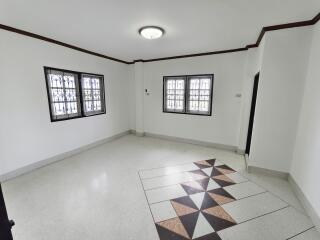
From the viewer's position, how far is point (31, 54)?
2938 mm

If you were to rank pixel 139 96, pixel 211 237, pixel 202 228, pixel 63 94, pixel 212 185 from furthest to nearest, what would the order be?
1. pixel 139 96
2. pixel 63 94
3. pixel 212 185
4. pixel 202 228
5. pixel 211 237

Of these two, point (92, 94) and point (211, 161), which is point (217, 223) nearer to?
point (211, 161)

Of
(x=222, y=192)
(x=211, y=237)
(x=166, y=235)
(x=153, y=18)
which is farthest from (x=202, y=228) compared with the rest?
(x=153, y=18)

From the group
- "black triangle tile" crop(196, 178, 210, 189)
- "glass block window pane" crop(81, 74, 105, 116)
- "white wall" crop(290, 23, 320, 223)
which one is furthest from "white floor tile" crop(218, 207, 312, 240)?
"glass block window pane" crop(81, 74, 105, 116)

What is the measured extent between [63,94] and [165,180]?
2902 mm

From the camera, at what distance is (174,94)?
16.4ft

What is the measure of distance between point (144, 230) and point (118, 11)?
274 centimetres

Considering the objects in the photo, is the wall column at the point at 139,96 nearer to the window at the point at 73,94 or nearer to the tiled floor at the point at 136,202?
the window at the point at 73,94

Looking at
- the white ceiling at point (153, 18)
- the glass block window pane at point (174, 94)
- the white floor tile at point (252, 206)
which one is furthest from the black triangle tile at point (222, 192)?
the glass block window pane at point (174, 94)

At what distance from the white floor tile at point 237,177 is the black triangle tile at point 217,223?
1.06 meters

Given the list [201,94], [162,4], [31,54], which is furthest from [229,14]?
[31,54]

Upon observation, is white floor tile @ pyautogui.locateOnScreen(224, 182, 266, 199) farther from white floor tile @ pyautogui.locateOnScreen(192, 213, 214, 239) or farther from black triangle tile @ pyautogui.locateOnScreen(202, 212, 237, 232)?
white floor tile @ pyautogui.locateOnScreen(192, 213, 214, 239)

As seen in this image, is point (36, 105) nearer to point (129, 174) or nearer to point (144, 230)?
point (129, 174)

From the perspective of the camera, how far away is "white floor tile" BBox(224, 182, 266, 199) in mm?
2455
